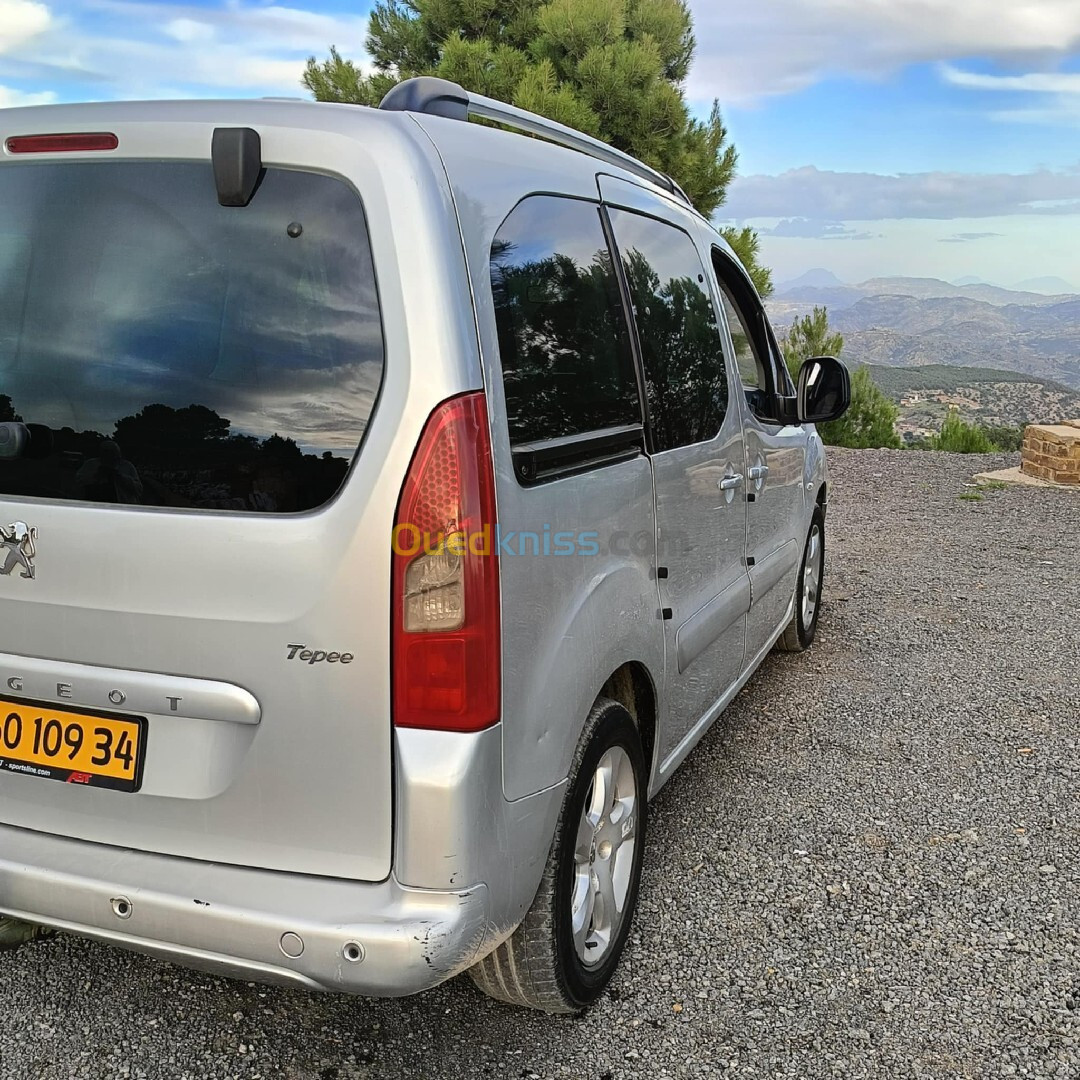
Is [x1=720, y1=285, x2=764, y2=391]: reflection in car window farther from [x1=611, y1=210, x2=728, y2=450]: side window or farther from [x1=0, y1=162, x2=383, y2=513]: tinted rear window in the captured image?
[x1=0, y1=162, x2=383, y2=513]: tinted rear window

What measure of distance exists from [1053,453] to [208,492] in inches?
434

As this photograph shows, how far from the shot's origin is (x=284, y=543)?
1.79 metres

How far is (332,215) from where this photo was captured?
181 cm

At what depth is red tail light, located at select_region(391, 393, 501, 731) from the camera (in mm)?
1777

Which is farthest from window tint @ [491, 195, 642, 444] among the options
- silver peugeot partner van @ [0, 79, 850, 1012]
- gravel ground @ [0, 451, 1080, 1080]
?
gravel ground @ [0, 451, 1080, 1080]

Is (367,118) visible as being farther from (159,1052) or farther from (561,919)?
(159,1052)

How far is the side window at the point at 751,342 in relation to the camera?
147 inches

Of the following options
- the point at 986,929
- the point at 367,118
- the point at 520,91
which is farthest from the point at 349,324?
the point at 520,91

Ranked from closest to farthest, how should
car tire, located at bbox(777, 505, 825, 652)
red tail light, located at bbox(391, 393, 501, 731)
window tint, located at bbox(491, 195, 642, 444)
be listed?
1. red tail light, located at bbox(391, 393, 501, 731)
2. window tint, located at bbox(491, 195, 642, 444)
3. car tire, located at bbox(777, 505, 825, 652)

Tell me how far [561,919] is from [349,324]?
4.22 ft

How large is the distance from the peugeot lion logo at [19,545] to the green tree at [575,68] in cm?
1145

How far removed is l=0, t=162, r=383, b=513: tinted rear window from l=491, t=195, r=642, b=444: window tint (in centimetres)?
32

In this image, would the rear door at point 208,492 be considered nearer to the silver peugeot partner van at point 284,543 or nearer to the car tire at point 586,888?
the silver peugeot partner van at point 284,543

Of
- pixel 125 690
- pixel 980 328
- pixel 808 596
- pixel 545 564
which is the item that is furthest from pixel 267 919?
pixel 980 328
